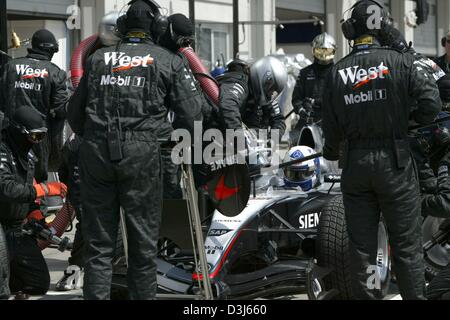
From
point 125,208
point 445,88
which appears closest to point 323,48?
point 445,88

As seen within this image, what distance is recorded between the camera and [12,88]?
346 inches

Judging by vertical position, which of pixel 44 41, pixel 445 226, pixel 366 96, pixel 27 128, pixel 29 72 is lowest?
pixel 445 226

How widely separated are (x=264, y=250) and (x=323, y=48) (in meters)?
4.95

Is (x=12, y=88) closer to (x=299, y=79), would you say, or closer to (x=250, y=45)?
(x=299, y=79)

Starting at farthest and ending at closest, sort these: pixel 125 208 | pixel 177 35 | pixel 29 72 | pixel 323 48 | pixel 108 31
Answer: pixel 323 48, pixel 29 72, pixel 108 31, pixel 177 35, pixel 125 208

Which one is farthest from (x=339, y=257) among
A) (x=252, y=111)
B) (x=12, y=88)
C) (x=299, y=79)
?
(x=299, y=79)

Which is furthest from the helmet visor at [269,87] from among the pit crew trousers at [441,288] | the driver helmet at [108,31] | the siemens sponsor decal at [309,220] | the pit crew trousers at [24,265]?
the pit crew trousers at [441,288]

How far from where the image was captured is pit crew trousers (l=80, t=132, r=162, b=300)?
568 centimetres

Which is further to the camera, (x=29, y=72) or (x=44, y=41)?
(x=44, y=41)

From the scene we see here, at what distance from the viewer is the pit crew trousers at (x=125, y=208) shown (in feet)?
18.6

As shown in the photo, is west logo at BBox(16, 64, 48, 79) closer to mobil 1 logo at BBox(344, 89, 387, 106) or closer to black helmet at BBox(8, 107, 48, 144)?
black helmet at BBox(8, 107, 48, 144)

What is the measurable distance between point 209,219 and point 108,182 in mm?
1588

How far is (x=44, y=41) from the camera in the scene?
8898 millimetres

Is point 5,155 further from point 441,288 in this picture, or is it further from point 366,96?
point 441,288
